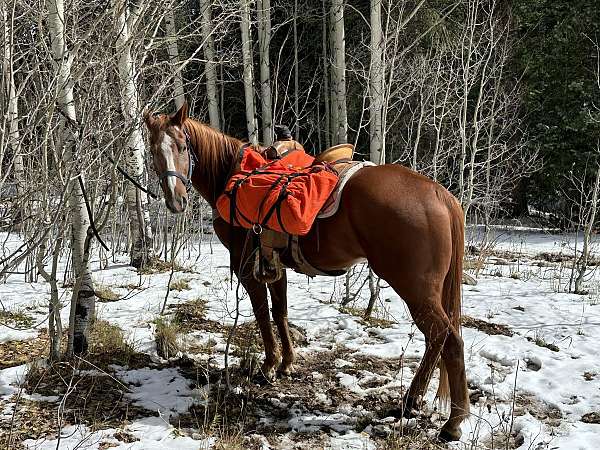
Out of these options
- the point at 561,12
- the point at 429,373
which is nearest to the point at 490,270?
the point at 429,373

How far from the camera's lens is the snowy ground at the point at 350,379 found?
8.70 feet

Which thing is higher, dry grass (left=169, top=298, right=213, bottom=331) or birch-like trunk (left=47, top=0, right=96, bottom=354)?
birch-like trunk (left=47, top=0, right=96, bottom=354)

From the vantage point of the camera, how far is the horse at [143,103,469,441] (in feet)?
8.87

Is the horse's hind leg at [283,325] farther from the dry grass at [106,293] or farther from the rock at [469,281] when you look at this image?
the rock at [469,281]

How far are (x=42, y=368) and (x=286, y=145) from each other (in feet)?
7.54

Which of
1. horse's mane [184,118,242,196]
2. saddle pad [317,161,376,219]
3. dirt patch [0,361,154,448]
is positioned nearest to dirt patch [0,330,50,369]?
dirt patch [0,361,154,448]

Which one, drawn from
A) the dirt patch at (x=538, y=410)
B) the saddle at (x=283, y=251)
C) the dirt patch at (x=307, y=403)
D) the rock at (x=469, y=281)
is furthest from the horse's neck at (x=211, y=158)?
the rock at (x=469, y=281)

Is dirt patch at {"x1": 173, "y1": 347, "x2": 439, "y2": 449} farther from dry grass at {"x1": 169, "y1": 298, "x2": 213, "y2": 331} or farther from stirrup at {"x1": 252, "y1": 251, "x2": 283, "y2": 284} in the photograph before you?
dry grass at {"x1": 169, "y1": 298, "x2": 213, "y2": 331}

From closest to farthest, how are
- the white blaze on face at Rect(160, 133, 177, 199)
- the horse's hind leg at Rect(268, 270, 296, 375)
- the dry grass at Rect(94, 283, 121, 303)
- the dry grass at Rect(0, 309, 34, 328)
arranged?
1. the white blaze on face at Rect(160, 133, 177, 199)
2. the horse's hind leg at Rect(268, 270, 296, 375)
3. the dry grass at Rect(0, 309, 34, 328)
4. the dry grass at Rect(94, 283, 121, 303)

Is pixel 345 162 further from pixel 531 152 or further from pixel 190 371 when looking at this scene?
pixel 531 152

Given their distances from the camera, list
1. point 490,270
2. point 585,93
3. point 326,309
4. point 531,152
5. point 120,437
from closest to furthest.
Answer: point 120,437 < point 326,309 < point 490,270 < point 585,93 < point 531,152

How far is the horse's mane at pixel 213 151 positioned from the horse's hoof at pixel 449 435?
222 centimetres

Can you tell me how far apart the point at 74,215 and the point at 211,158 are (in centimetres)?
101

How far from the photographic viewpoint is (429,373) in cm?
295
